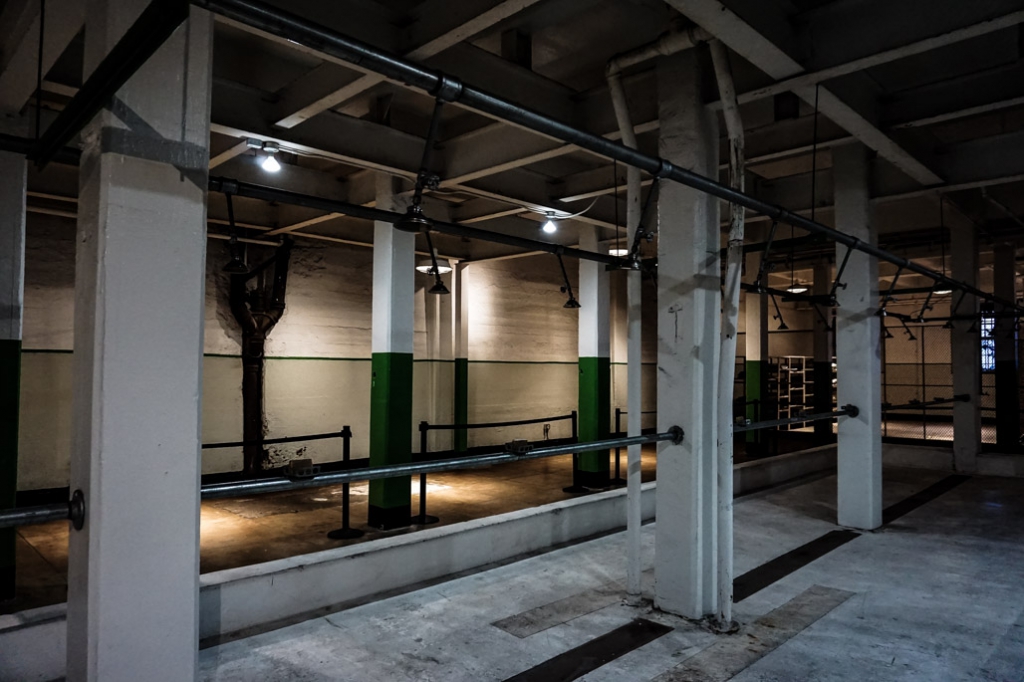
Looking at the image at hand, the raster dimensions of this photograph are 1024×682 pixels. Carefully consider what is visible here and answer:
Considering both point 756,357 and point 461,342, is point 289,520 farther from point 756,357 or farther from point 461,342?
point 756,357

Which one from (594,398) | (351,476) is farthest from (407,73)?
(594,398)

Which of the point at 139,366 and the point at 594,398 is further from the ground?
the point at 139,366

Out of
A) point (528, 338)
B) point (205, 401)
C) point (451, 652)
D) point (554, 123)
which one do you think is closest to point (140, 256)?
point (554, 123)

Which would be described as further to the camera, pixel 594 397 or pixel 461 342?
pixel 461 342

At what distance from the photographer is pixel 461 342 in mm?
9953

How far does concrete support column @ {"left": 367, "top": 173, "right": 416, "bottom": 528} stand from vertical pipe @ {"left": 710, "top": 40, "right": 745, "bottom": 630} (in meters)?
3.10

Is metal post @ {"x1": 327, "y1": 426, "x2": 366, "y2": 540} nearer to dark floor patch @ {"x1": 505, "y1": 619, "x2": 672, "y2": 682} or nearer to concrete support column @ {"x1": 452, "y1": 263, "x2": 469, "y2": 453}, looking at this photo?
dark floor patch @ {"x1": 505, "y1": 619, "x2": 672, "y2": 682}

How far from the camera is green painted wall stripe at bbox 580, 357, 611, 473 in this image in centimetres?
805

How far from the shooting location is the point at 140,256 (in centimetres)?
188

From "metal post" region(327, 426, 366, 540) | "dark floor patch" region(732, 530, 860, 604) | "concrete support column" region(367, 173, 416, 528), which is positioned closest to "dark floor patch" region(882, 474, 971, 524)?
"dark floor patch" region(732, 530, 860, 604)

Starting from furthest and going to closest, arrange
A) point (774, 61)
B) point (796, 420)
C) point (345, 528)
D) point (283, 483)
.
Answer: point (345, 528)
point (796, 420)
point (774, 61)
point (283, 483)

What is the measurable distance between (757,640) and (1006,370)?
7.85 meters

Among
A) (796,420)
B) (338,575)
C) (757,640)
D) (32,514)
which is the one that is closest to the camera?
(32,514)

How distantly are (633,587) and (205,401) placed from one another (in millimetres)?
5850
